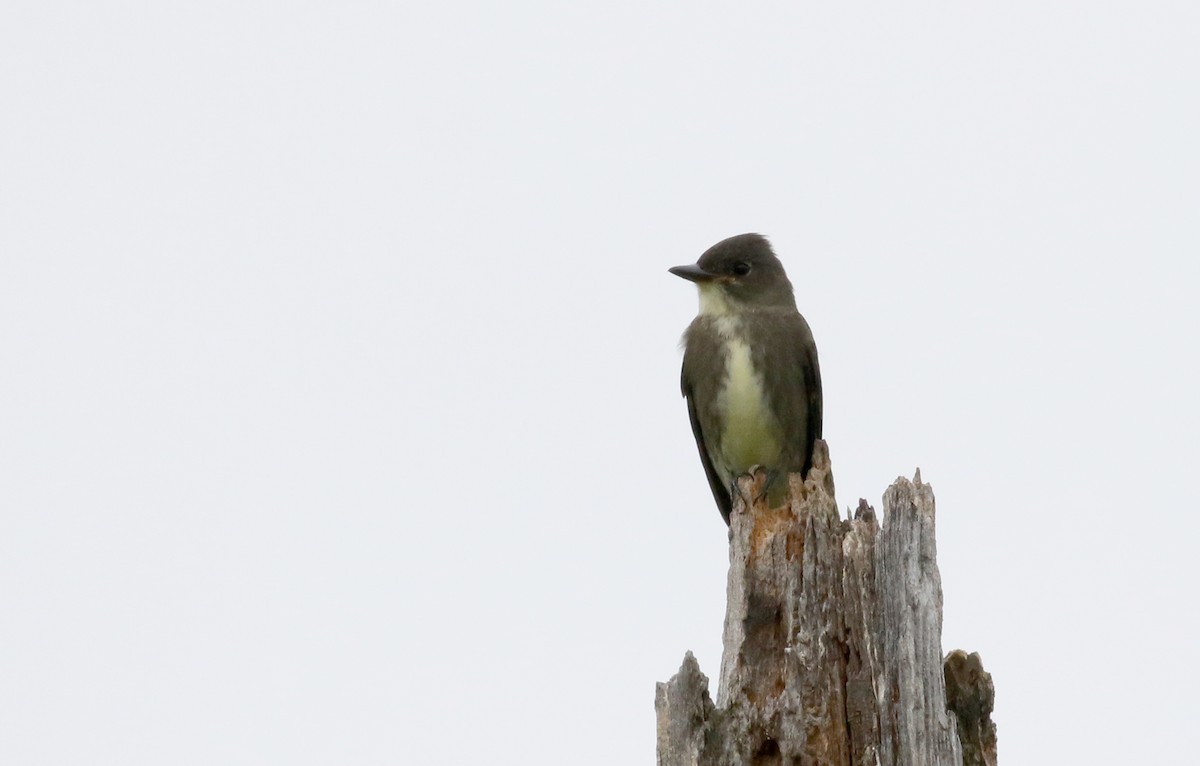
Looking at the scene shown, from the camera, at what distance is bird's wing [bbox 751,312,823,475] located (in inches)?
406

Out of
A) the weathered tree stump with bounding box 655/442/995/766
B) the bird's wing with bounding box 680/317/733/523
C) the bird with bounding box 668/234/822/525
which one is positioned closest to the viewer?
the weathered tree stump with bounding box 655/442/995/766

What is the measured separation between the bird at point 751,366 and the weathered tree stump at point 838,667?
3.68m

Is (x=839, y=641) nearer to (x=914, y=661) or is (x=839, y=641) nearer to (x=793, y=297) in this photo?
(x=914, y=661)

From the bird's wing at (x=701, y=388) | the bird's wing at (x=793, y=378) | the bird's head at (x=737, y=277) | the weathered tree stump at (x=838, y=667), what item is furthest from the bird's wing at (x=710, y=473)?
the weathered tree stump at (x=838, y=667)

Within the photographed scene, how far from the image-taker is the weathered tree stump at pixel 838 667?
6.00 metres

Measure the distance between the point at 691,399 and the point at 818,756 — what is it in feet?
16.0

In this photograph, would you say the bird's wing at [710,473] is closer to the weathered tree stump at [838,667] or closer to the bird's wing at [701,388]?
the bird's wing at [701,388]

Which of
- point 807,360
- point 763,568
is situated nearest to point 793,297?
point 807,360

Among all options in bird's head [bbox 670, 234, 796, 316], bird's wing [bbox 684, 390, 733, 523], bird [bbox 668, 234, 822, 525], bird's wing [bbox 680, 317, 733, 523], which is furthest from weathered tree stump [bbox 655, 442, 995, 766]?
bird's wing [bbox 684, 390, 733, 523]

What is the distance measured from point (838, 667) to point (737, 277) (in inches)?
184

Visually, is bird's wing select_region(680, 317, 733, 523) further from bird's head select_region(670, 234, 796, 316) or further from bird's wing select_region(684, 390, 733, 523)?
bird's head select_region(670, 234, 796, 316)

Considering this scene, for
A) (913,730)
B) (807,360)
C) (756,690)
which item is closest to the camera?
(913,730)

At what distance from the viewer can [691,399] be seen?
35.4 feet

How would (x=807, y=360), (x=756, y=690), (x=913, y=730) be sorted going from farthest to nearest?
(x=807, y=360) → (x=756, y=690) → (x=913, y=730)
